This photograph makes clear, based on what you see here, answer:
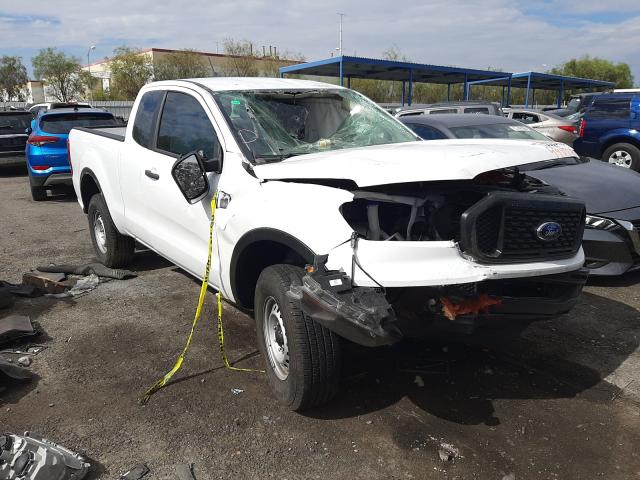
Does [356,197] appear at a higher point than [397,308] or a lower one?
higher

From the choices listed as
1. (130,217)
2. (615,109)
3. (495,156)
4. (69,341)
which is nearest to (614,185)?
(495,156)

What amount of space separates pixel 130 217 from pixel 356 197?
284 centimetres

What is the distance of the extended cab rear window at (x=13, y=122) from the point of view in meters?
13.8

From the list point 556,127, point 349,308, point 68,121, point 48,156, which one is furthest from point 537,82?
point 349,308

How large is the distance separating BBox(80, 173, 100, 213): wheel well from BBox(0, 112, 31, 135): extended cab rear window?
9374 mm

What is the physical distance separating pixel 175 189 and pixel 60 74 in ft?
189

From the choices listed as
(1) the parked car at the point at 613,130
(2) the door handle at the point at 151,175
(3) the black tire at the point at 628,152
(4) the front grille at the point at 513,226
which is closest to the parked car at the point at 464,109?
(1) the parked car at the point at 613,130

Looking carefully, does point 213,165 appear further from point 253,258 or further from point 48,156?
point 48,156

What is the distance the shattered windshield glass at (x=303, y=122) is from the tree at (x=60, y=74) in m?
55.4

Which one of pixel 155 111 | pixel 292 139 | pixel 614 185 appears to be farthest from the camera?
pixel 614 185

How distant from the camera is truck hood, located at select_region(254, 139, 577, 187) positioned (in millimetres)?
2686

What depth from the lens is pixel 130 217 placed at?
4996 mm

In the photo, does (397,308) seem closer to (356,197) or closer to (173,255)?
(356,197)

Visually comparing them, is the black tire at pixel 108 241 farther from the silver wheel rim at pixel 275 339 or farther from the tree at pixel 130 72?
the tree at pixel 130 72
